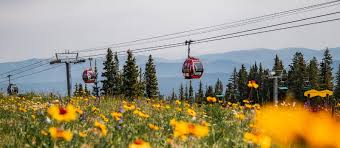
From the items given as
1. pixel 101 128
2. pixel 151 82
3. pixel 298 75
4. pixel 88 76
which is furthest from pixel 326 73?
pixel 101 128

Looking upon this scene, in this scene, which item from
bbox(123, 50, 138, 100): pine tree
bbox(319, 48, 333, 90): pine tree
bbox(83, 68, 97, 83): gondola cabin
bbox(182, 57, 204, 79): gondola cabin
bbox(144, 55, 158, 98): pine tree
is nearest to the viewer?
bbox(182, 57, 204, 79): gondola cabin

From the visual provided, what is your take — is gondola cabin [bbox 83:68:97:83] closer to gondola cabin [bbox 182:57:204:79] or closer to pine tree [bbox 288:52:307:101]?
gondola cabin [bbox 182:57:204:79]

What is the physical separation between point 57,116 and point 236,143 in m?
1.69

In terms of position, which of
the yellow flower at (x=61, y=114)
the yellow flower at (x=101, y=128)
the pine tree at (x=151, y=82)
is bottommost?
the pine tree at (x=151, y=82)

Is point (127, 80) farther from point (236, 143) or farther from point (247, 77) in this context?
point (236, 143)

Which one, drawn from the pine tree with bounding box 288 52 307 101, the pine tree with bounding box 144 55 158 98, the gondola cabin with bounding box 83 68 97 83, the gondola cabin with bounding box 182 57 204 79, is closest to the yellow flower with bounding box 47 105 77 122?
the gondola cabin with bounding box 182 57 204 79

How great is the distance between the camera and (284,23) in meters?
35.6

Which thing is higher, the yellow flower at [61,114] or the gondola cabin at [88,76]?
the yellow flower at [61,114]

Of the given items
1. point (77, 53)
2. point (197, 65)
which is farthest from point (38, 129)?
point (77, 53)

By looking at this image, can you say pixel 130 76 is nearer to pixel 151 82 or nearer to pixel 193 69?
pixel 151 82

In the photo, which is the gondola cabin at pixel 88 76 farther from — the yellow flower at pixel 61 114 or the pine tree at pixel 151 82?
the yellow flower at pixel 61 114

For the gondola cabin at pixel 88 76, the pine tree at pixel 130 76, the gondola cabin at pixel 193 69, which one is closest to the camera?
the gondola cabin at pixel 193 69

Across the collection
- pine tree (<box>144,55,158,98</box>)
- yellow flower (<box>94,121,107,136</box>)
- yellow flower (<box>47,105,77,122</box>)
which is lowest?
pine tree (<box>144,55,158,98</box>)

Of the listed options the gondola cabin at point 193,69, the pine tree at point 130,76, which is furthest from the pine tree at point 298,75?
the gondola cabin at point 193,69
